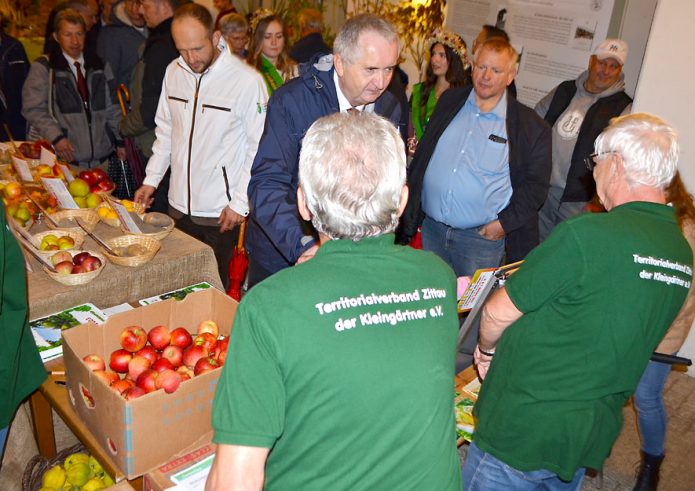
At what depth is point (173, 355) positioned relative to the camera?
82.6 inches

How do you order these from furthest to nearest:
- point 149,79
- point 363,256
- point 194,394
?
point 149,79
point 194,394
point 363,256

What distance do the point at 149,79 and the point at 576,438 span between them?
3463 mm

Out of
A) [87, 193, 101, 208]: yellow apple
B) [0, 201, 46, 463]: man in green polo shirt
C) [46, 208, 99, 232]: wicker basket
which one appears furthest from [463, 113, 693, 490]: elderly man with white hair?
[87, 193, 101, 208]: yellow apple

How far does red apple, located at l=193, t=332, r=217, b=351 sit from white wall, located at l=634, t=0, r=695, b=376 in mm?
3032

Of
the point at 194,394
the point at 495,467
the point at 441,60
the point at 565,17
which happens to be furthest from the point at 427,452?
the point at 565,17

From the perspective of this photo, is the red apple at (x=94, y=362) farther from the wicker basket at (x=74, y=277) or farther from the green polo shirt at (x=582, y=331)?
the green polo shirt at (x=582, y=331)

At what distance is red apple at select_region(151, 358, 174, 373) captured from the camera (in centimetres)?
200

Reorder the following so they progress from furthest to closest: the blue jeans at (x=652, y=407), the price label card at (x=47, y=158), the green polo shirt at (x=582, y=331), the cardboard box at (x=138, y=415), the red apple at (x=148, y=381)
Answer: the price label card at (x=47, y=158) < the blue jeans at (x=652, y=407) < the red apple at (x=148, y=381) < the cardboard box at (x=138, y=415) < the green polo shirt at (x=582, y=331)

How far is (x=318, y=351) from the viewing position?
3.54 feet

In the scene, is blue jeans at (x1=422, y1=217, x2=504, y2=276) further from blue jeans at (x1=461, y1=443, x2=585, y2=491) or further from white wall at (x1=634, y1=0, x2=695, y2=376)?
blue jeans at (x1=461, y1=443, x2=585, y2=491)

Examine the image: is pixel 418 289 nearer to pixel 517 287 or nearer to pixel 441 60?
pixel 517 287

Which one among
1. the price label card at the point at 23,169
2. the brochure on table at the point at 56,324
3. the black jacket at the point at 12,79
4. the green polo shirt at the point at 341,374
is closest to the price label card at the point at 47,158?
the price label card at the point at 23,169

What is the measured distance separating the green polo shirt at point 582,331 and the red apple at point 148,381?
1066 millimetres

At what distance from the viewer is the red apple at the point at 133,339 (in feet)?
6.88
